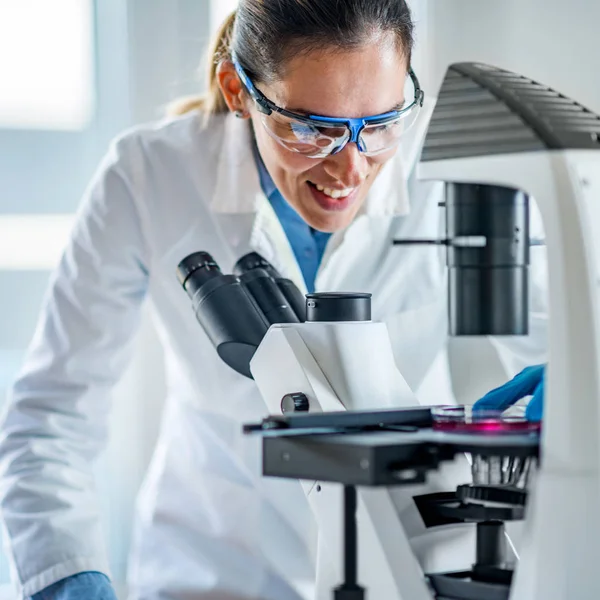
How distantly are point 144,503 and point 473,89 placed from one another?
3.59 ft

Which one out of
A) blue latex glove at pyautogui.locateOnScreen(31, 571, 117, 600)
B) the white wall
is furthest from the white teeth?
the white wall

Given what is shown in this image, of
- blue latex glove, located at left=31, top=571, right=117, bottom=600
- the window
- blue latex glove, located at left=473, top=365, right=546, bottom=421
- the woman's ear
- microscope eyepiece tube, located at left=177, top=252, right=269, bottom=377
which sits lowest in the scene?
blue latex glove, located at left=31, top=571, right=117, bottom=600

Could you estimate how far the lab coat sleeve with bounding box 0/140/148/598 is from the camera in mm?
1474

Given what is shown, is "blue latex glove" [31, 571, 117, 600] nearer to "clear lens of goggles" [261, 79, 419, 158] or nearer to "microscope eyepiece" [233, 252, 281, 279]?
"microscope eyepiece" [233, 252, 281, 279]

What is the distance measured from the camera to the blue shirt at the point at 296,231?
1747mm

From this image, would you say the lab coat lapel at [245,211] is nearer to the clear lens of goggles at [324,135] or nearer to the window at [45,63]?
the clear lens of goggles at [324,135]

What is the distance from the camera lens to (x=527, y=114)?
89 cm

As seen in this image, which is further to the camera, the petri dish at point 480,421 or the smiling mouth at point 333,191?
the smiling mouth at point 333,191

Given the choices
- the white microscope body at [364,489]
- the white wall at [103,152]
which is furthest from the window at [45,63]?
the white microscope body at [364,489]

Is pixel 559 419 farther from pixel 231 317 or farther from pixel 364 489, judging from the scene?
pixel 231 317

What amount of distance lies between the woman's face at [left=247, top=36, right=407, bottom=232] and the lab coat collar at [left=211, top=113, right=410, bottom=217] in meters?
0.17

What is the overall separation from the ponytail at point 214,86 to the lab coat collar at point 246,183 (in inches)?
1.5

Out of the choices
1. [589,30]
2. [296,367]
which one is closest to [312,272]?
[296,367]

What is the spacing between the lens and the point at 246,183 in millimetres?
1689
